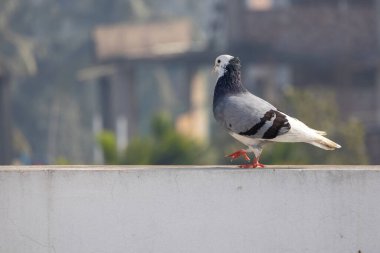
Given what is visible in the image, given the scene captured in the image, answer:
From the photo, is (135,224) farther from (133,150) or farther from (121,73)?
(121,73)

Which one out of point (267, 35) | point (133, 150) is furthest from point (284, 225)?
point (267, 35)

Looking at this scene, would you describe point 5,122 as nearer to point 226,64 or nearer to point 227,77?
point 226,64

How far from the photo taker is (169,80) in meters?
64.1

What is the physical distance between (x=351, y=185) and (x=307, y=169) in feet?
1.11

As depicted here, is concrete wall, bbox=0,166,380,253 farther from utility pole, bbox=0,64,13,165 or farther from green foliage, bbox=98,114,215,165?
utility pole, bbox=0,64,13,165

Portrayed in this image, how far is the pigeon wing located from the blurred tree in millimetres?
9789

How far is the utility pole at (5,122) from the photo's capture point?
3106 cm

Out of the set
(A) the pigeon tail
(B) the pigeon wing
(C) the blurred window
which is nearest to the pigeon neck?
(B) the pigeon wing

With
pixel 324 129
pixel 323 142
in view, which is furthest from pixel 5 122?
pixel 323 142

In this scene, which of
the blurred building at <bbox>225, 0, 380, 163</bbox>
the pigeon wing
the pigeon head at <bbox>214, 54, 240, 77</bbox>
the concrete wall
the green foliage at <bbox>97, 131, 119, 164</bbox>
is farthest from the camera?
the blurred building at <bbox>225, 0, 380, 163</bbox>

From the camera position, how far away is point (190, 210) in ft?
29.1

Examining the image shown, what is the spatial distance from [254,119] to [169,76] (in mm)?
55926

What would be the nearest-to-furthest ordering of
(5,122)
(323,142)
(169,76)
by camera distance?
(323,142) < (5,122) < (169,76)

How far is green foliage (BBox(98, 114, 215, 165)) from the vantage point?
67.4 feet
